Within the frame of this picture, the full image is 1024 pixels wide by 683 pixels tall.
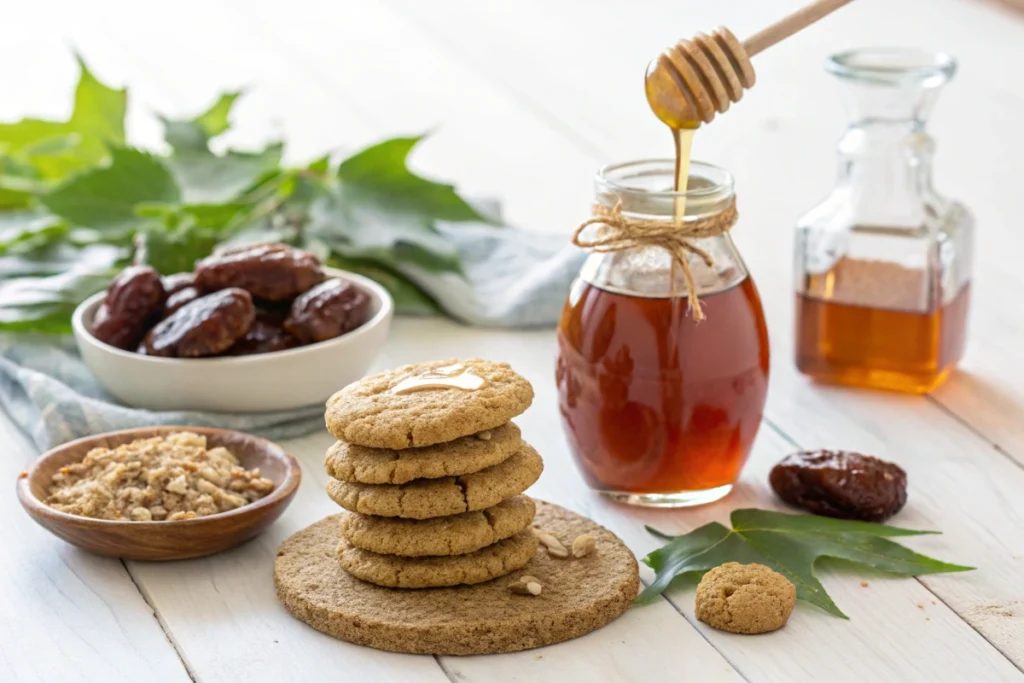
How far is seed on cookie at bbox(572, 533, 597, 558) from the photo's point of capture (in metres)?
1.36

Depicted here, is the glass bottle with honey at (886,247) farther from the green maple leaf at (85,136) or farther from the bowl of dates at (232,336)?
the green maple leaf at (85,136)

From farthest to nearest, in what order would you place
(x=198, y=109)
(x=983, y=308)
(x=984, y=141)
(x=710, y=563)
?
(x=198, y=109), (x=984, y=141), (x=983, y=308), (x=710, y=563)

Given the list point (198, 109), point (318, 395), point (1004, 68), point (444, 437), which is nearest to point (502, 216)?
point (318, 395)

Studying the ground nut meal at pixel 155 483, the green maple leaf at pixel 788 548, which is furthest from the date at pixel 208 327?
the green maple leaf at pixel 788 548

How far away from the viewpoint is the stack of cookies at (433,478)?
1.25 meters

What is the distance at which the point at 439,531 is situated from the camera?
4.17ft

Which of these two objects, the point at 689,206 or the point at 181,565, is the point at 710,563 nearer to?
the point at 689,206

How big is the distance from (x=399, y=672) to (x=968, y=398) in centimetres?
92

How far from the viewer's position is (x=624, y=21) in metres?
3.65

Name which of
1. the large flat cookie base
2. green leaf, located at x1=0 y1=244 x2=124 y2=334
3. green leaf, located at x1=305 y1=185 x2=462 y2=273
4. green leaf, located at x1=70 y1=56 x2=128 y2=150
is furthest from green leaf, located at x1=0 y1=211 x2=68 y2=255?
the large flat cookie base

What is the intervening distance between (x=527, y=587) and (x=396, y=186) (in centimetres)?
95

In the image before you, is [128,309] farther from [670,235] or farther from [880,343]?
[880,343]

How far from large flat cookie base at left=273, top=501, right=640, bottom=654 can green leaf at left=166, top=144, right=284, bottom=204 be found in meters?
0.86

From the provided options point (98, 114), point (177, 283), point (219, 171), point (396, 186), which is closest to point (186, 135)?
point (219, 171)
